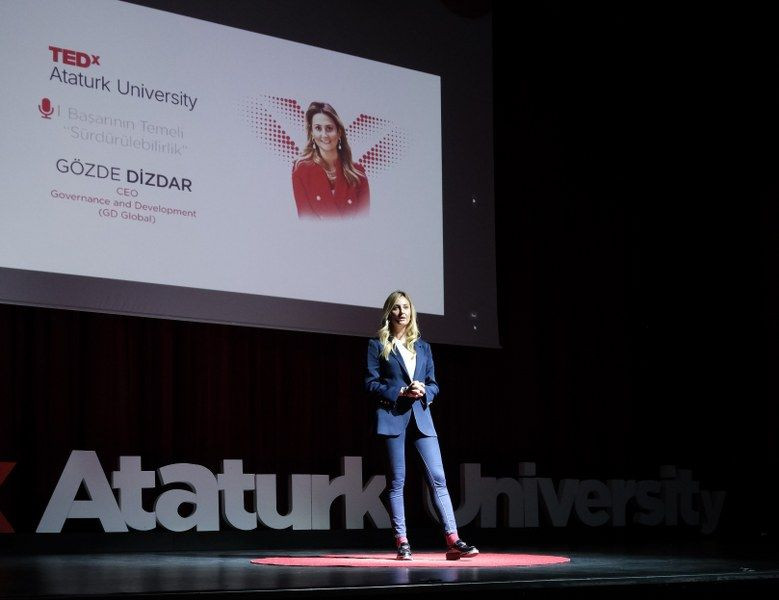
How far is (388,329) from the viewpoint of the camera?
4656 millimetres

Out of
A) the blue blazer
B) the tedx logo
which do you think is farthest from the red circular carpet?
the tedx logo

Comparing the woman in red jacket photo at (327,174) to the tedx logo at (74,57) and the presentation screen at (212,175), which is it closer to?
the presentation screen at (212,175)

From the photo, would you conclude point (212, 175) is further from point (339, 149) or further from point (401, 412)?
point (401, 412)

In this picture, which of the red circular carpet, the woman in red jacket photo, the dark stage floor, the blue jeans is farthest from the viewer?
the woman in red jacket photo

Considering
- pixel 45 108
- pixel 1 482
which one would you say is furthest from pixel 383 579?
pixel 45 108

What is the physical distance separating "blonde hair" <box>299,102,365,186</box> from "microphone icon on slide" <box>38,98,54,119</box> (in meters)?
1.47

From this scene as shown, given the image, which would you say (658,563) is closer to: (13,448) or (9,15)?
(13,448)

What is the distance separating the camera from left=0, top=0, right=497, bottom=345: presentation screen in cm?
546

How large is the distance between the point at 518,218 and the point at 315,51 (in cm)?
204

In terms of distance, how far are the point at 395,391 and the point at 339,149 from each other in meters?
2.35

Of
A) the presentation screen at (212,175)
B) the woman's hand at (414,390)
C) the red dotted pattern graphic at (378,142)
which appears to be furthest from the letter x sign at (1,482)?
the red dotted pattern graphic at (378,142)

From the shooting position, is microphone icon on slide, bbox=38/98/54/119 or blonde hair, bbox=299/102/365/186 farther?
blonde hair, bbox=299/102/365/186

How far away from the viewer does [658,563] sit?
15.3 feet

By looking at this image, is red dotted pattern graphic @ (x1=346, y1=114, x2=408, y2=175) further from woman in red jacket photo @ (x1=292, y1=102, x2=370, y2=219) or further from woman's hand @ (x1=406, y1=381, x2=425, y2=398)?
woman's hand @ (x1=406, y1=381, x2=425, y2=398)
